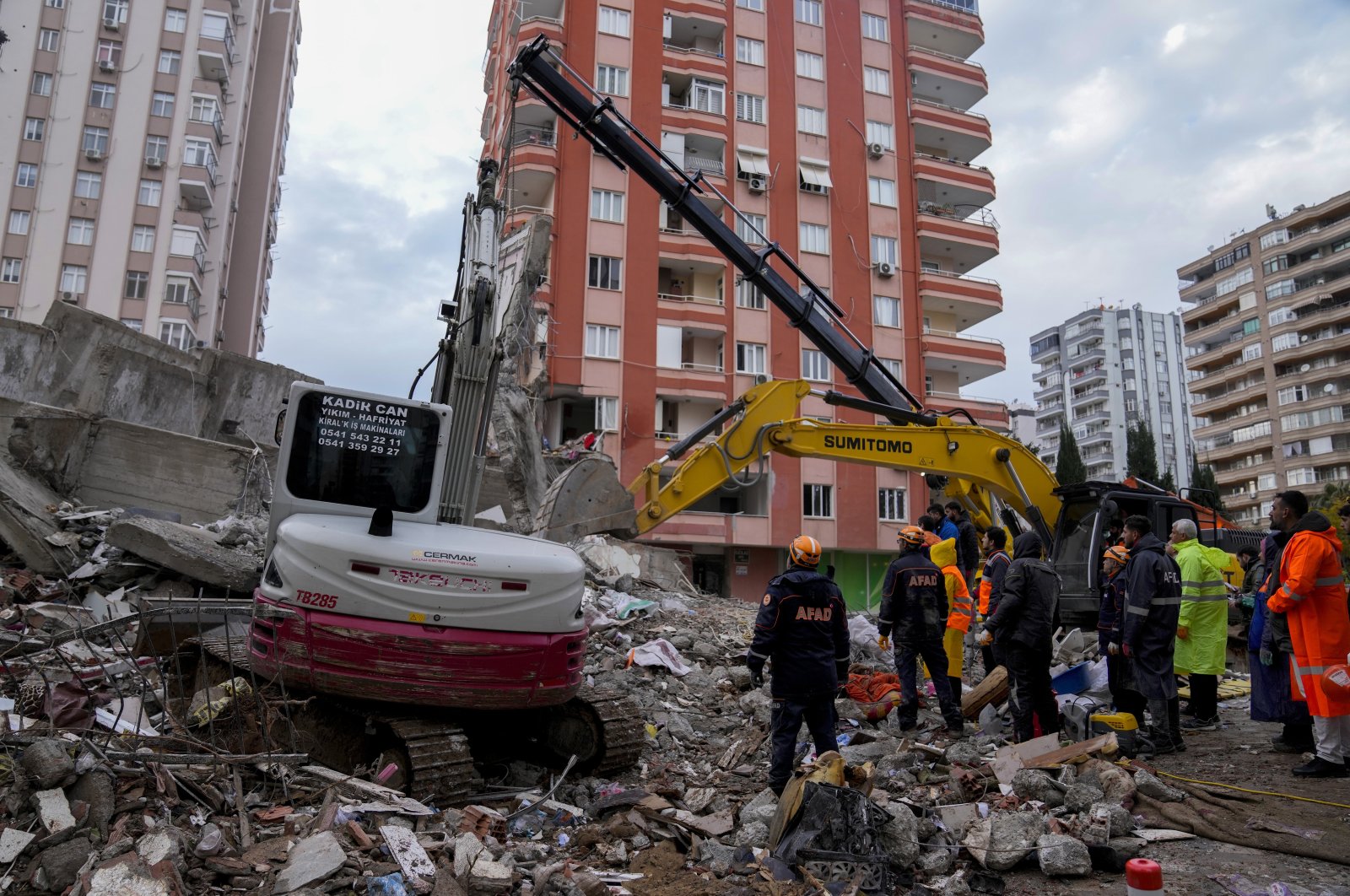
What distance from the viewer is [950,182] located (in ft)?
115

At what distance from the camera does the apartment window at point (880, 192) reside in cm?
3350

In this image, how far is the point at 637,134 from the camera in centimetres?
1312

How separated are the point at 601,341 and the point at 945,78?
19131 millimetres

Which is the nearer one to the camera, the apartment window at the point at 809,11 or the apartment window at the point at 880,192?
the apartment window at the point at 880,192

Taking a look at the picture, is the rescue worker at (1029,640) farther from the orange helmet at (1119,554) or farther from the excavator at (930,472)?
the excavator at (930,472)

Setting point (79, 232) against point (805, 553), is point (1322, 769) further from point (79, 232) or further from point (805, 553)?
point (79, 232)

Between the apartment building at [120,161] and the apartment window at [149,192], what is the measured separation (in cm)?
5

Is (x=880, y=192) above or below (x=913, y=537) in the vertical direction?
above

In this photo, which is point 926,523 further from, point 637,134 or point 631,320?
point 631,320

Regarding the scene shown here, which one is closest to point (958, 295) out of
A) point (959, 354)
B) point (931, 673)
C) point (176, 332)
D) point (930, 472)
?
point (959, 354)

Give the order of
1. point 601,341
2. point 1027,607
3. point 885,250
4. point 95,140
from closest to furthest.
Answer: point 1027,607 < point 601,341 < point 885,250 < point 95,140

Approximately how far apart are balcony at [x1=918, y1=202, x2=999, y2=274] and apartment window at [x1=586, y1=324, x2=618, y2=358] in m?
13.4

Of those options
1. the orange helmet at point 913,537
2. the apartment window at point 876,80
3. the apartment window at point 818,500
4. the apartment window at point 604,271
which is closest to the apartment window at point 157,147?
the apartment window at point 604,271

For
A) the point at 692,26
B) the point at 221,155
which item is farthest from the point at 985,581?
the point at 221,155
